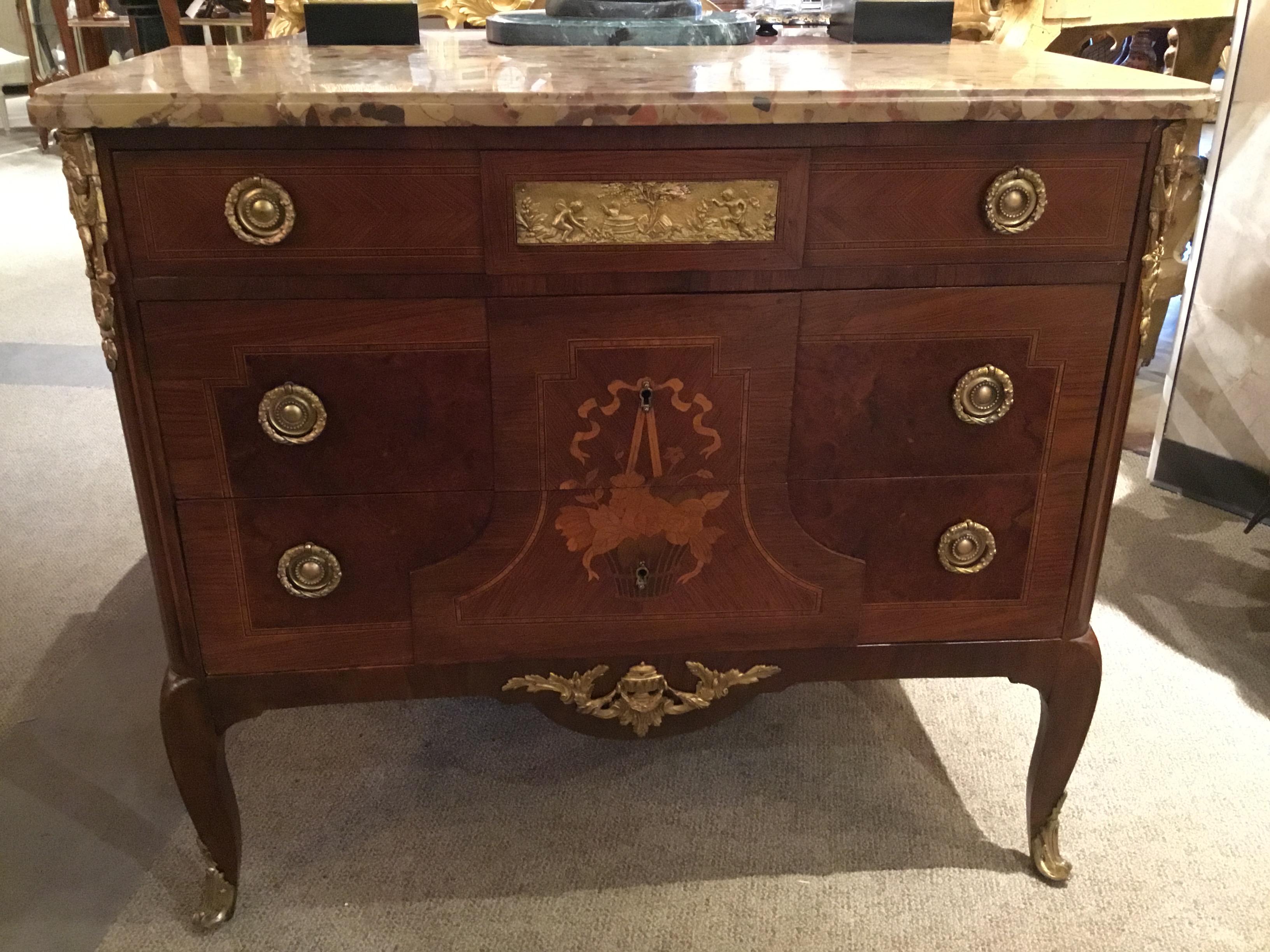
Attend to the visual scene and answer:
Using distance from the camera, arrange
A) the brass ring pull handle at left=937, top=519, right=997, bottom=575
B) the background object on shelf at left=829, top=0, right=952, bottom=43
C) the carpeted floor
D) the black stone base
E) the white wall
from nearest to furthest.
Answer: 1. the brass ring pull handle at left=937, top=519, right=997, bottom=575
2. the carpeted floor
3. the background object on shelf at left=829, top=0, right=952, bottom=43
4. the white wall
5. the black stone base

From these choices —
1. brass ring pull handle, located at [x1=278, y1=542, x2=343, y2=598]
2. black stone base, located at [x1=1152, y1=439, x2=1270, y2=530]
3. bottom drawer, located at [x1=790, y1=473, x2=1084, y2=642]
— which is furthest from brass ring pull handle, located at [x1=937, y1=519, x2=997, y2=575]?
black stone base, located at [x1=1152, y1=439, x2=1270, y2=530]

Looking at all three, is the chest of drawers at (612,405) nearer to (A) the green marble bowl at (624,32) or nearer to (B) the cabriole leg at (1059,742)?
(B) the cabriole leg at (1059,742)

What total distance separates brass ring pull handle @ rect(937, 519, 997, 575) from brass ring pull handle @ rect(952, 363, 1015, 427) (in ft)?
0.36

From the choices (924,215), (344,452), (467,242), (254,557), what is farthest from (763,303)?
(254,557)

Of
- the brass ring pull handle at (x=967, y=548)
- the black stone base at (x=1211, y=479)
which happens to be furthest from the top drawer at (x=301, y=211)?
the black stone base at (x=1211, y=479)

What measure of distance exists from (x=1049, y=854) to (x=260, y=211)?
40.9 inches

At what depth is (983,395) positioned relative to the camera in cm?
95

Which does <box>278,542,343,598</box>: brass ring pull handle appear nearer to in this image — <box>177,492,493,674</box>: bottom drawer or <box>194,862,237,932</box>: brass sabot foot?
<box>177,492,493,674</box>: bottom drawer

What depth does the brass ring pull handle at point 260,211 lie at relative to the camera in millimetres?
820

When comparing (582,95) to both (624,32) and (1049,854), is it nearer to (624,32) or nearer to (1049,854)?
(624,32)

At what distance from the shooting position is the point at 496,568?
994 millimetres

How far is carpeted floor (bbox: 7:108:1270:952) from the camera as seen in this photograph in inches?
44.2

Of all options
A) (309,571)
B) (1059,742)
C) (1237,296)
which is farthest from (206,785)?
(1237,296)

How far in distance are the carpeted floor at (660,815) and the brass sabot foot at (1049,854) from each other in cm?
2
